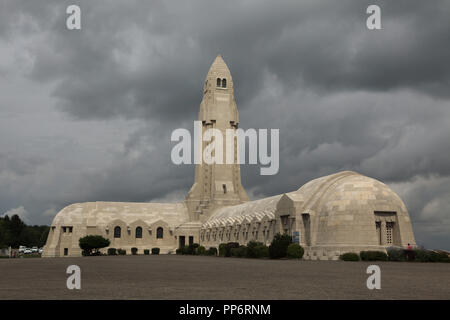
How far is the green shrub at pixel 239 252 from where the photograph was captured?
5914cm

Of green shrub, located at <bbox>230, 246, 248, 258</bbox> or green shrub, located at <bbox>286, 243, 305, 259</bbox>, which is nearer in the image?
green shrub, located at <bbox>286, 243, 305, 259</bbox>

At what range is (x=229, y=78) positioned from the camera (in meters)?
109

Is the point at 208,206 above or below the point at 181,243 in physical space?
above

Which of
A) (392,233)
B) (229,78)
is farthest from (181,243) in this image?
(392,233)

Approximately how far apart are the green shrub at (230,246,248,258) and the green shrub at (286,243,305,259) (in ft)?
27.8

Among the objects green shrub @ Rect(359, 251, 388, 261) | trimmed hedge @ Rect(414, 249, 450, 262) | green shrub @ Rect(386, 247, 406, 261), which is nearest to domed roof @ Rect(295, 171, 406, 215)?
green shrub @ Rect(359, 251, 388, 261)

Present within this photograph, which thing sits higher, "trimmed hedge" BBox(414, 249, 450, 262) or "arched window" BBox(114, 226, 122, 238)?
"arched window" BBox(114, 226, 122, 238)

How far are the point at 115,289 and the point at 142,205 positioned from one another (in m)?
92.8

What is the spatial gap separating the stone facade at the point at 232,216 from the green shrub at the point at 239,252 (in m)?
5.59

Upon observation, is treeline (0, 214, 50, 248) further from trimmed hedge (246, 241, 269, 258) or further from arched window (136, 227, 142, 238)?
trimmed hedge (246, 241, 269, 258)

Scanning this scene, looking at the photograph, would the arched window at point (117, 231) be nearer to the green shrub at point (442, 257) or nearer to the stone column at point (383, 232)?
the stone column at point (383, 232)

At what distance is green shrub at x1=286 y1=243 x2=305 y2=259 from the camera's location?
2009 inches
